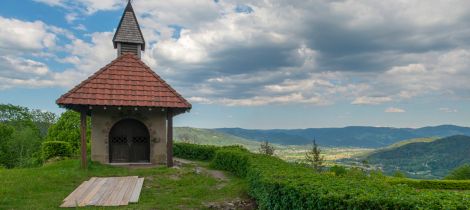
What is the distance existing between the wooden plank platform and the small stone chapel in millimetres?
4034

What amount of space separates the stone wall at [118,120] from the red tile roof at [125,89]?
1025mm

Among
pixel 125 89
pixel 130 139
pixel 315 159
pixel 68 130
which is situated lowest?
pixel 315 159

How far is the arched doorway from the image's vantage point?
1883 cm

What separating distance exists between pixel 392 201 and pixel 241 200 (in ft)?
21.9

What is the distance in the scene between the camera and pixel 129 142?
19031mm

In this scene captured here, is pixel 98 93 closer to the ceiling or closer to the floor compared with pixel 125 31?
closer to the floor

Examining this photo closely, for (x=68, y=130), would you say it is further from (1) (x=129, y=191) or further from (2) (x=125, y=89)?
(1) (x=129, y=191)

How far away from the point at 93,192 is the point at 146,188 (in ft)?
6.31

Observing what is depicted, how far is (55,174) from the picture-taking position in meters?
14.5

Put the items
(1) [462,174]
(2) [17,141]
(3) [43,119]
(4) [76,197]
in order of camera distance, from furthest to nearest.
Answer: (3) [43,119] < (2) [17,141] < (1) [462,174] < (4) [76,197]

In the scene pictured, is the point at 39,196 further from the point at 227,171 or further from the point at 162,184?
the point at 227,171

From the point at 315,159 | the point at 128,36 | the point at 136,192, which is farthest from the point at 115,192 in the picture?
the point at 315,159

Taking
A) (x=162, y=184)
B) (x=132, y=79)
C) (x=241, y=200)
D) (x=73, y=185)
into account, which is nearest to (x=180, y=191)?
(x=162, y=184)

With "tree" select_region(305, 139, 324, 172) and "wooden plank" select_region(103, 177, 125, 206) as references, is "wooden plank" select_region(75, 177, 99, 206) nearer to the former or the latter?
"wooden plank" select_region(103, 177, 125, 206)
